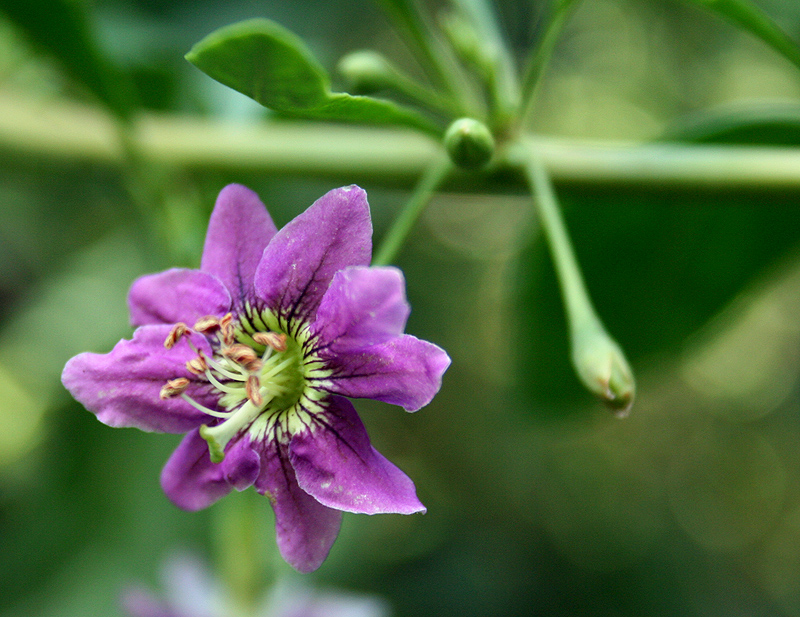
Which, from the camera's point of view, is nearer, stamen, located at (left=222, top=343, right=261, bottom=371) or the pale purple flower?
stamen, located at (left=222, top=343, right=261, bottom=371)

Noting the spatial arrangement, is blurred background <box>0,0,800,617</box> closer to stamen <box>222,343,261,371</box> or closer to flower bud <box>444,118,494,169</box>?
flower bud <box>444,118,494,169</box>

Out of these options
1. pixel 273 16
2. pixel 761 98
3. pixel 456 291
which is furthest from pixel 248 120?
pixel 761 98

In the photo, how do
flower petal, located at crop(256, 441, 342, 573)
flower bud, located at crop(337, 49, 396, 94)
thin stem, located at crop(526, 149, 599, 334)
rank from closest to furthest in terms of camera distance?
flower petal, located at crop(256, 441, 342, 573), thin stem, located at crop(526, 149, 599, 334), flower bud, located at crop(337, 49, 396, 94)

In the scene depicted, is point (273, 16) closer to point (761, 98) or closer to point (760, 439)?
point (761, 98)

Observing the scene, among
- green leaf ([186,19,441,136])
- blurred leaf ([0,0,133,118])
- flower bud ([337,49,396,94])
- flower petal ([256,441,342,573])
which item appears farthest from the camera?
blurred leaf ([0,0,133,118])

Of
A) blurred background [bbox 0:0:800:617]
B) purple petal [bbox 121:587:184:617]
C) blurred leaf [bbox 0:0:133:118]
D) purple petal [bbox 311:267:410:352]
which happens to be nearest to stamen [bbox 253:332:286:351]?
purple petal [bbox 311:267:410:352]

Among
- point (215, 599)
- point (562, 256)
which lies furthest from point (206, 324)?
point (215, 599)

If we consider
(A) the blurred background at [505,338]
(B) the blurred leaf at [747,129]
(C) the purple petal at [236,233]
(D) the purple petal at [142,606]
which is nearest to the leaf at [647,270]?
(A) the blurred background at [505,338]
